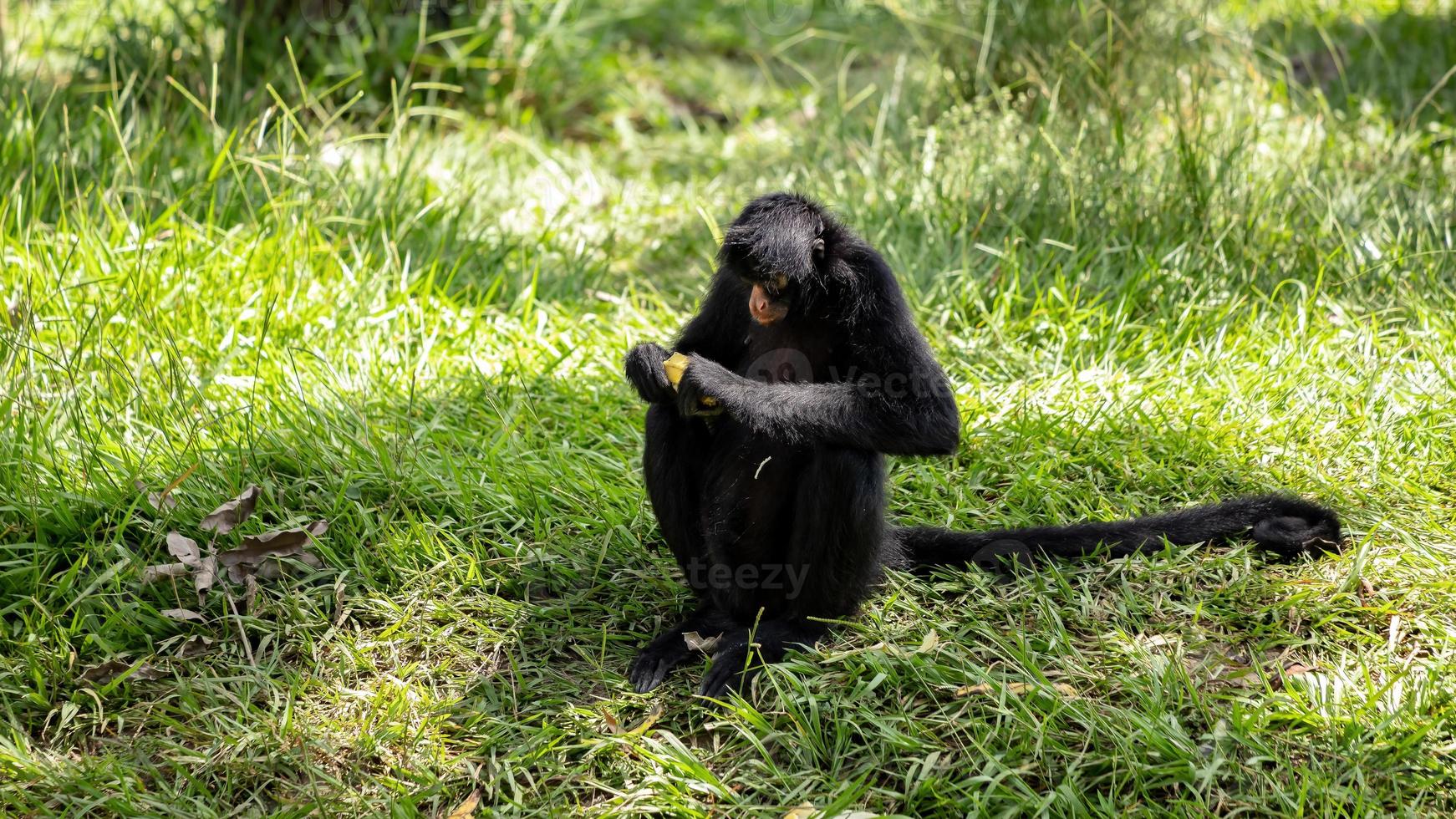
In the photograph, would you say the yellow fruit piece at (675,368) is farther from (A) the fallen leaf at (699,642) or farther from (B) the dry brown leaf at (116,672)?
(B) the dry brown leaf at (116,672)

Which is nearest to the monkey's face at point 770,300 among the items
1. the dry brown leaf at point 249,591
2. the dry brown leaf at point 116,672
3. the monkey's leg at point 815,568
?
the monkey's leg at point 815,568

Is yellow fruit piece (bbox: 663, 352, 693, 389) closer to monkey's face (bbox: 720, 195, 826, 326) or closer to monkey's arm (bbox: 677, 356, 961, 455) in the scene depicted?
monkey's arm (bbox: 677, 356, 961, 455)

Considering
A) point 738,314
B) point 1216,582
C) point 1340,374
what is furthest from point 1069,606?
point 1340,374

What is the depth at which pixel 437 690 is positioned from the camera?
3463 mm

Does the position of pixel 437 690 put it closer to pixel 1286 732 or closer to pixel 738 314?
pixel 738 314

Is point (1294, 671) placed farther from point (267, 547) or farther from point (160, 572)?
point (160, 572)

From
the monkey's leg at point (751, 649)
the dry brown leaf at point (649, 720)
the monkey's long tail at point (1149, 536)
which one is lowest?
the dry brown leaf at point (649, 720)

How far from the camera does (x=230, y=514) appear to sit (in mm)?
3850

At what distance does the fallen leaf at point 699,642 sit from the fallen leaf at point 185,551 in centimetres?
153

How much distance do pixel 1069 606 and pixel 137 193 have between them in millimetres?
4315

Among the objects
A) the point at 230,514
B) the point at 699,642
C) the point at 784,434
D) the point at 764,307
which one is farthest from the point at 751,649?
the point at 230,514

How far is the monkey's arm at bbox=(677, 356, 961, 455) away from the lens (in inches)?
128

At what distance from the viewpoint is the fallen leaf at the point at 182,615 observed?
3562 mm

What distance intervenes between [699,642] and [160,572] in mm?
1665
